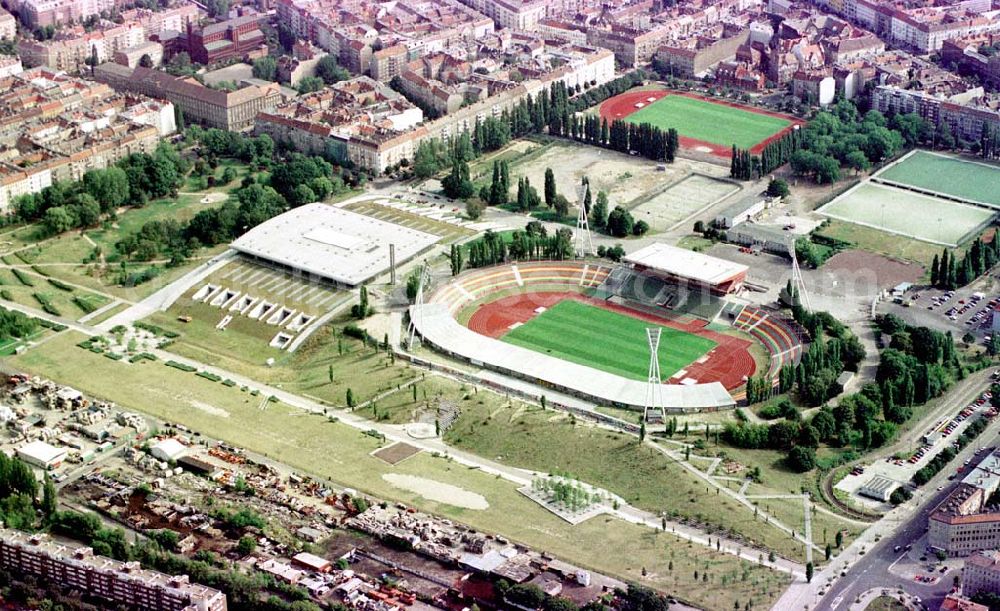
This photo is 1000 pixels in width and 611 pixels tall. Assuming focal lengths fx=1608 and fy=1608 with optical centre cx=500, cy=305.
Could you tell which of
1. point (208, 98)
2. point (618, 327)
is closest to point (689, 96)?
point (208, 98)

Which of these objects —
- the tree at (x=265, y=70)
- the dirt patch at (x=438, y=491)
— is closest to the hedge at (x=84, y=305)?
the dirt patch at (x=438, y=491)

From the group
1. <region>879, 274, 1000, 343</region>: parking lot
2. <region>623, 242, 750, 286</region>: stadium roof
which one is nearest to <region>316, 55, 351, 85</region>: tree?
<region>623, 242, 750, 286</region>: stadium roof

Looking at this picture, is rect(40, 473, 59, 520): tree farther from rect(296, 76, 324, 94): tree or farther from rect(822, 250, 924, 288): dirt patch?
rect(296, 76, 324, 94): tree

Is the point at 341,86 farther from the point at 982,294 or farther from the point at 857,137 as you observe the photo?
the point at 982,294

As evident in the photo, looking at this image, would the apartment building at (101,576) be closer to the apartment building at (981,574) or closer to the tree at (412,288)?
the tree at (412,288)

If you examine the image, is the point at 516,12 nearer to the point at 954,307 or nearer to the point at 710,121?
the point at 710,121
